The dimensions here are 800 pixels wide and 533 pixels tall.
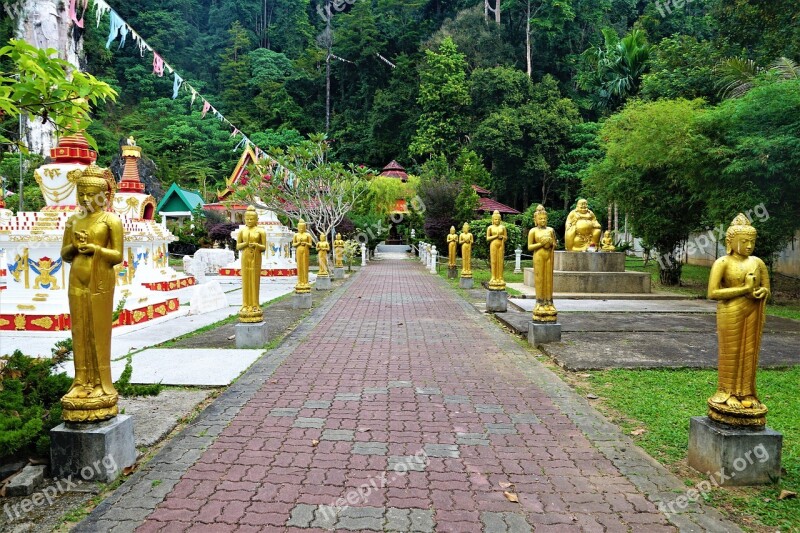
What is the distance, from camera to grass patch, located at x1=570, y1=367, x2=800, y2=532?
333 centimetres

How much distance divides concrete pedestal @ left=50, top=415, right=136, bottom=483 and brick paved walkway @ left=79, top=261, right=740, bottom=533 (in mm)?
302

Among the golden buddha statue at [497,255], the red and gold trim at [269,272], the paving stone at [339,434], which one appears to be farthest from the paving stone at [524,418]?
the red and gold trim at [269,272]

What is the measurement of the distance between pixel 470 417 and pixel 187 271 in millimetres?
18381

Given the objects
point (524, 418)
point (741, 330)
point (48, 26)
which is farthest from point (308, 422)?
point (48, 26)

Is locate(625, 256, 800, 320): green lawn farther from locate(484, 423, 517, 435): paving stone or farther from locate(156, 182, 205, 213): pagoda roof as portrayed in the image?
locate(156, 182, 205, 213): pagoda roof

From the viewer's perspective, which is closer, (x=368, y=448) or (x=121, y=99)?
(x=368, y=448)

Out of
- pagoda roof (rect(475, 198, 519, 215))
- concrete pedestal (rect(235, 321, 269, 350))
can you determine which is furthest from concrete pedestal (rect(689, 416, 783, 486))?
pagoda roof (rect(475, 198, 519, 215))

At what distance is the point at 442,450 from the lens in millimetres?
4199

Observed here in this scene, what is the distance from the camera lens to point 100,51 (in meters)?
46.3

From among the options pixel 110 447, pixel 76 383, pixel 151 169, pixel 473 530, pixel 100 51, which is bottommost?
pixel 473 530

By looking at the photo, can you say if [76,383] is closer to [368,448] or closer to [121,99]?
[368,448]

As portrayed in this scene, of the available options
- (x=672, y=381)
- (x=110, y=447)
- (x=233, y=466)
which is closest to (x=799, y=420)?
(x=672, y=381)

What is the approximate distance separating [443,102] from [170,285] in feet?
108

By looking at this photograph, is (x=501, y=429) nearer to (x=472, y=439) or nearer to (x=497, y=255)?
(x=472, y=439)
